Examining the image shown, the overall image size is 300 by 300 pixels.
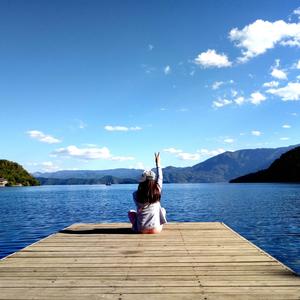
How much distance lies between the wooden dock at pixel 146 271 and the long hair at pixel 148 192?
1410 millimetres

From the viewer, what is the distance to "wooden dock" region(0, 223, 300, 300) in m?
7.92

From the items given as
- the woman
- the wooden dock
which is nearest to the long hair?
the woman

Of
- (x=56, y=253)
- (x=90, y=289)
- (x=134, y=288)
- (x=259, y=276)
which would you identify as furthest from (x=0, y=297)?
(x=259, y=276)

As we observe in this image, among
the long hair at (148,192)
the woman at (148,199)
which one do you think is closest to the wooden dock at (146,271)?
the woman at (148,199)

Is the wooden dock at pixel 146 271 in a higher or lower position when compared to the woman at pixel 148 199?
lower

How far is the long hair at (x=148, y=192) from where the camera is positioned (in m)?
15.2

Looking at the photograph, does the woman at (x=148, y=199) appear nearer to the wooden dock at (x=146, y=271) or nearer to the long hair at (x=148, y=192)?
the long hair at (x=148, y=192)

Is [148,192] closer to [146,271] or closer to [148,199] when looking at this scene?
[148,199]

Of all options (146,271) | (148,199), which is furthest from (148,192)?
(146,271)

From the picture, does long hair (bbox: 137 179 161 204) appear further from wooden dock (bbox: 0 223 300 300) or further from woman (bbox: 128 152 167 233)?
wooden dock (bbox: 0 223 300 300)

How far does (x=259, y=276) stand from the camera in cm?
902

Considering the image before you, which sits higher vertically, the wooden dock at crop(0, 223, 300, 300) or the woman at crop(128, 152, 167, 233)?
the woman at crop(128, 152, 167, 233)

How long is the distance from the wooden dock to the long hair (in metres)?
1.41

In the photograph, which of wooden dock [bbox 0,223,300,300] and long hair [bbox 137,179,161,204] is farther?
long hair [bbox 137,179,161,204]
